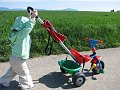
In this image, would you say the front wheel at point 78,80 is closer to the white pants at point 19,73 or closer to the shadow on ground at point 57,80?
the shadow on ground at point 57,80

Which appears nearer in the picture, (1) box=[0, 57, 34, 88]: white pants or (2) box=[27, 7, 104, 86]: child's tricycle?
(1) box=[0, 57, 34, 88]: white pants

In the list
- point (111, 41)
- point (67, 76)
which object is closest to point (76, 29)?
point (111, 41)

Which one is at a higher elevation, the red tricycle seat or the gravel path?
the red tricycle seat

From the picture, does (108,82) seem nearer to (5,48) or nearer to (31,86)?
(31,86)

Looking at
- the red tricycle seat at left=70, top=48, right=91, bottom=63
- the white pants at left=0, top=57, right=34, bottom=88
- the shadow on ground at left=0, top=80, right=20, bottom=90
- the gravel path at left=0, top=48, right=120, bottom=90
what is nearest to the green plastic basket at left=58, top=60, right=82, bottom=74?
the red tricycle seat at left=70, top=48, right=91, bottom=63

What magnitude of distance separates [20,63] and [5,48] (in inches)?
96.2

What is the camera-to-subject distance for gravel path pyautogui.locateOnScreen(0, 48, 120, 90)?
5996 mm

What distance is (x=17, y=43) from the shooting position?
5.42 m

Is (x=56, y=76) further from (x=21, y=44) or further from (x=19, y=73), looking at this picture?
(x=21, y=44)

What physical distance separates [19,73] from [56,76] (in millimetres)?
1206

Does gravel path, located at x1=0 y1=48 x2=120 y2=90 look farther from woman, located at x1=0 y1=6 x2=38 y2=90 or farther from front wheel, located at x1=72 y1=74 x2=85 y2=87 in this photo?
woman, located at x1=0 y1=6 x2=38 y2=90

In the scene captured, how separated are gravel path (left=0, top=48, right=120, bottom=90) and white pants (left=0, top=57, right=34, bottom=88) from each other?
0.15m

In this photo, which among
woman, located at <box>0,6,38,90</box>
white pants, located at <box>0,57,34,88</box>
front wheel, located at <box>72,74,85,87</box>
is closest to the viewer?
woman, located at <box>0,6,38,90</box>

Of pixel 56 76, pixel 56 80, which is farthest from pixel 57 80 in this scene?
pixel 56 76
